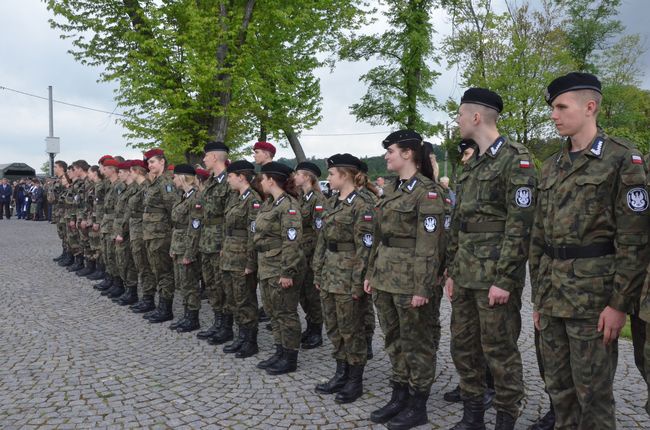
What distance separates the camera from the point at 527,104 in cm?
2259

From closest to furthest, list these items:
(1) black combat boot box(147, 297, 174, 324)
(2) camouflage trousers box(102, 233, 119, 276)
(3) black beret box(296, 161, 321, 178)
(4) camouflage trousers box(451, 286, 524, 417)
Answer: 1. (4) camouflage trousers box(451, 286, 524, 417)
2. (3) black beret box(296, 161, 321, 178)
3. (1) black combat boot box(147, 297, 174, 324)
4. (2) camouflage trousers box(102, 233, 119, 276)

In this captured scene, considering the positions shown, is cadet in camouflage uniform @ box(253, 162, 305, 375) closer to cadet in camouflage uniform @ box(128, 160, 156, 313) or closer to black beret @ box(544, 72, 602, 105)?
black beret @ box(544, 72, 602, 105)

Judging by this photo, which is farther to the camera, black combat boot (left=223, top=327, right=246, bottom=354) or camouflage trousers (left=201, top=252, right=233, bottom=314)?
camouflage trousers (left=201, top=252, right=233, bottom=314)

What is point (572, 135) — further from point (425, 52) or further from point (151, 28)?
point (425, 52)

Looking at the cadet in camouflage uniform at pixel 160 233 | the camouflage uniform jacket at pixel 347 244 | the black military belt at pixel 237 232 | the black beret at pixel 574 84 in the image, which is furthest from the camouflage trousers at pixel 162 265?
the black beret at pixel 574 84

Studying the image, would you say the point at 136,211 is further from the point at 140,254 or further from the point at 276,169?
the point at 276,169

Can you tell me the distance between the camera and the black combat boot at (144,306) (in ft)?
26.3

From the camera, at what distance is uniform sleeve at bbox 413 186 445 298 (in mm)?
3926

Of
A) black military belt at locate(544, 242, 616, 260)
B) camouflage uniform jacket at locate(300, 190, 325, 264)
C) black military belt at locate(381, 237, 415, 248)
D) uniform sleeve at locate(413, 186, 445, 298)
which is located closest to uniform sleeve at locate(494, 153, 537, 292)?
black military belt at locate(544, 242, 616, 260)

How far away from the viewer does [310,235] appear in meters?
6.82

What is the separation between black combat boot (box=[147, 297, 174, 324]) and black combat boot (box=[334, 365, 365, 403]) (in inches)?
145

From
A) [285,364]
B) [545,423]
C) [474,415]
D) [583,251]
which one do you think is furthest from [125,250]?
[583,251]

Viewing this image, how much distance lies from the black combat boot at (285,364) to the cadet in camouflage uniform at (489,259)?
1978 millimetres

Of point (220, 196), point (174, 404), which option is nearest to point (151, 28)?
point (220, 196)
